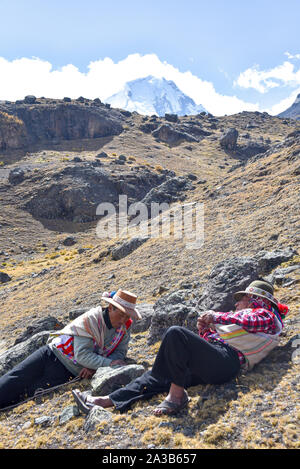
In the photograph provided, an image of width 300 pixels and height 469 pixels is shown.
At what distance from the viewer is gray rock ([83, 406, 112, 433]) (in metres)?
3.83

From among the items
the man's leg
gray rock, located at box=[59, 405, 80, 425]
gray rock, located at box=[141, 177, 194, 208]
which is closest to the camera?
the man's leg

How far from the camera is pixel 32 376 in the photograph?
4.74m

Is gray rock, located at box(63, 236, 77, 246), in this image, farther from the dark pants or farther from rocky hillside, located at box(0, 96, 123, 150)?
rocky hillside, located at box(0, 96, 123, 150)

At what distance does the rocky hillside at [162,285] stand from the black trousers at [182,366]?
147mm

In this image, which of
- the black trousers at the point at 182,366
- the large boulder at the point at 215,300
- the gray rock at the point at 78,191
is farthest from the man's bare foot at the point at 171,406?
the gray rock at the point at 78,191

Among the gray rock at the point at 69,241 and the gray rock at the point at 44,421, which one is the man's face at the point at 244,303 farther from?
the gray rock at the point at 69,241

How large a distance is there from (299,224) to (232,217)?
18.4ft

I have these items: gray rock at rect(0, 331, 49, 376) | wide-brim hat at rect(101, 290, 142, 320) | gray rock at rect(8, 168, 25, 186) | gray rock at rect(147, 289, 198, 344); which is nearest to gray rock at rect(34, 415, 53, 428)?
wide-brim hat at rect(101, 290, 142, 320)

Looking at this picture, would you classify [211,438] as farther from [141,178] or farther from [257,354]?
[141,178]

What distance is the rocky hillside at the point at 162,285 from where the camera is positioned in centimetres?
358

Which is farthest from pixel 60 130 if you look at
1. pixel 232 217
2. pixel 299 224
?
pixel 299 224

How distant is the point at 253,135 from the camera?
3932 inches

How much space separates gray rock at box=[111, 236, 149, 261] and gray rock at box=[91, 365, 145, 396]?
13.0 meters

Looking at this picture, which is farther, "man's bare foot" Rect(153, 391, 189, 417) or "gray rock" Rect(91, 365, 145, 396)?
"gray rock" Rect(91, 365, 145, 396)
